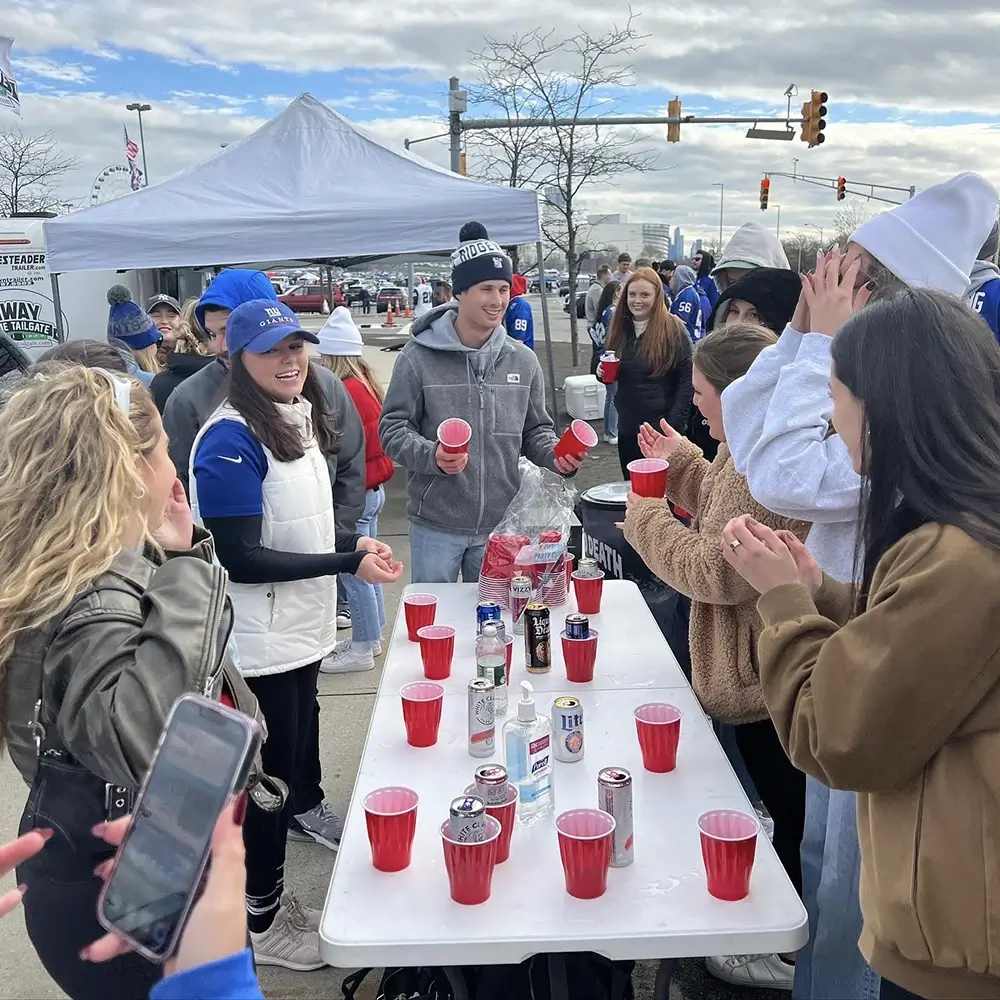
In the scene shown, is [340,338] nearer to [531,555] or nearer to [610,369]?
[610,369]

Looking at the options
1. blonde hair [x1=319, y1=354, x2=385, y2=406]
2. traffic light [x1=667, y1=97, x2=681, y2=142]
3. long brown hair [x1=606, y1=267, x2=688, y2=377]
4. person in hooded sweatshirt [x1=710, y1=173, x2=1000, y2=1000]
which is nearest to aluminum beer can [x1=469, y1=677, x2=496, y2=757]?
person in hooded sweatshirt [x1=710, y1=173, x2=1000, y2=1000]

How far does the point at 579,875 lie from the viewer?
63.4 inches

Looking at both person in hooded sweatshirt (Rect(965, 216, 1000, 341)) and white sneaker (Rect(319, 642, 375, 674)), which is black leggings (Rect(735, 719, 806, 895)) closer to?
person in hooded sweatshirt (Rect(965, 216, 1000, 341))

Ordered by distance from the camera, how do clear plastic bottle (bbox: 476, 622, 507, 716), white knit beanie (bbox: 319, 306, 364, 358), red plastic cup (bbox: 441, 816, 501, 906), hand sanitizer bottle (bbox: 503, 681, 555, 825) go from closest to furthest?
red plastic cup (bbox: 441, 816, 501, 906), hand sanitizer bottle (bbox: 503, 681, 555, 825), clear plastic bottle (bbox: 476, 622, 507, 716), white knit beanie (bbox: 319, 306, 364, 358)

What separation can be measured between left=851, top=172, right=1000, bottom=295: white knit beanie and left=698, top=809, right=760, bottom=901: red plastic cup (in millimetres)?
1397

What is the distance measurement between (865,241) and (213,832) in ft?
6.69

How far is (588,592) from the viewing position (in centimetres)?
302

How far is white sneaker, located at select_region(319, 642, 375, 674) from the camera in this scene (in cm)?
481

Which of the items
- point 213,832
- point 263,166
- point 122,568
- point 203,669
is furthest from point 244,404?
point 263,166

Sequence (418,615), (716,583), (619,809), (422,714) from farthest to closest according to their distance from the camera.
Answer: (418,615) → (716,583) → (422,714) → (619,809)

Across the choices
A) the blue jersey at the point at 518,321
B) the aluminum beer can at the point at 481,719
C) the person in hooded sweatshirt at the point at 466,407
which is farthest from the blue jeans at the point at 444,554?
the blue jersey at the point at 518,321

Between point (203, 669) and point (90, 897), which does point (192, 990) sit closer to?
point (203, 669)

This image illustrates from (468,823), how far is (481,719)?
1.66ft

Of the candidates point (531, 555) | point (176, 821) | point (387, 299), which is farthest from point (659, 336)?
point (387, 299)
